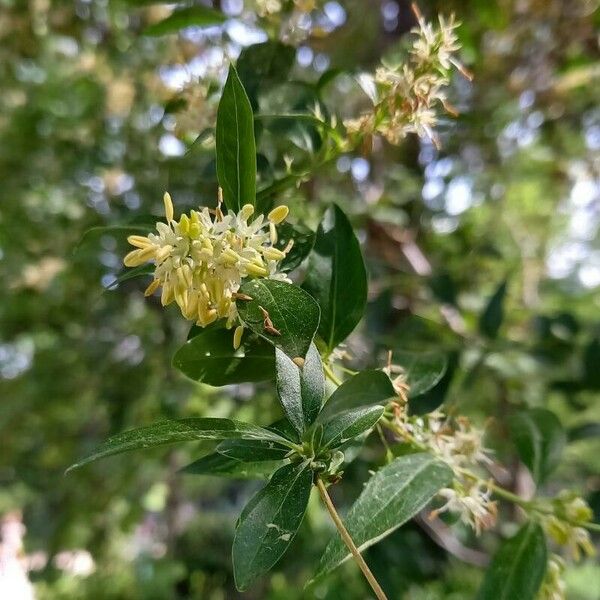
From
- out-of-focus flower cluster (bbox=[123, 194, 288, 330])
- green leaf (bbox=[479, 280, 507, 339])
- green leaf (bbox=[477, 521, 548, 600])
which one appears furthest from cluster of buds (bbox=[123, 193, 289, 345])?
green leaf (bbox=[479, 280, 507, 339])

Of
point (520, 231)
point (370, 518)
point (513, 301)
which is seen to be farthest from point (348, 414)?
point (520, 231)

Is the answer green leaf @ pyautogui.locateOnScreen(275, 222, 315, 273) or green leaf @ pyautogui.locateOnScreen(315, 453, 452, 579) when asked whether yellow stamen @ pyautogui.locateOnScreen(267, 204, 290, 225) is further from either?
green leaf @ pyautogui.locateOnScreen(315, 453, 452, 579)

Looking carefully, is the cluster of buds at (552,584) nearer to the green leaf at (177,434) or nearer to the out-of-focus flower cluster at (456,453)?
the out-of-focus flower cluster at (456,453)

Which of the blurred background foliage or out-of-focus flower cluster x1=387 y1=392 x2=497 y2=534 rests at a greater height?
the blurred background foliage

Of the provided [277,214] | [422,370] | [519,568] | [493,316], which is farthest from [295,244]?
[493,316]

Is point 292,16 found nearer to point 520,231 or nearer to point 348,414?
point 348,414

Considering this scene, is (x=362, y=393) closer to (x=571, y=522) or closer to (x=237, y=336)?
(x=237, y=336)
